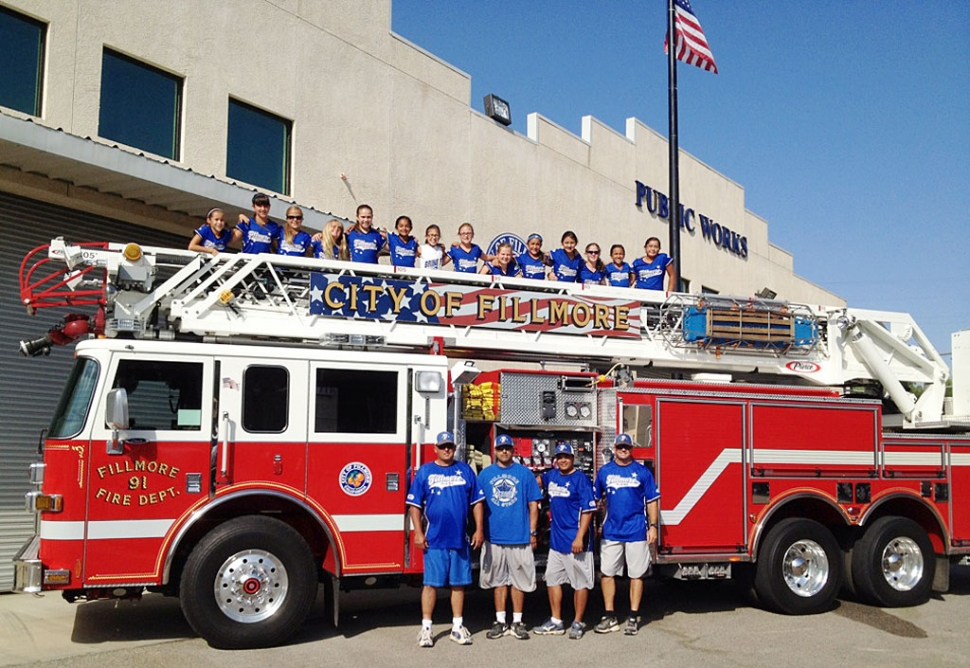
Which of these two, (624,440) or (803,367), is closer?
(624,440)

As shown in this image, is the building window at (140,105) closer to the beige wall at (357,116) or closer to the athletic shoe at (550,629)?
the beige wall at (357,116)

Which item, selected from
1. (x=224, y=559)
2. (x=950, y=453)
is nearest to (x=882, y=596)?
(x=950, y=453)

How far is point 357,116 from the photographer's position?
1447cm

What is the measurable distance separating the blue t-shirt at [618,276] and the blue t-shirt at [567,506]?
378 centimetres

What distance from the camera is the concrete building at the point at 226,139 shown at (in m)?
10.3

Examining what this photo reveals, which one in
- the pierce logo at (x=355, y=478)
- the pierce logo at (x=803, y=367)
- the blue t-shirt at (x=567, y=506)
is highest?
the pierce logo at (x=803, y=367)

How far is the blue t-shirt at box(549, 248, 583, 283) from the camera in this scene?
11.2 metres

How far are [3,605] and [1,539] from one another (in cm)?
97

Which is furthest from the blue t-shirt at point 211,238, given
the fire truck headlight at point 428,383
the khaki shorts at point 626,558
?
the khaki shorts at point 626,558

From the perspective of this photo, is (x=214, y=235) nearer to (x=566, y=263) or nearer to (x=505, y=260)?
(x=505, y=260)

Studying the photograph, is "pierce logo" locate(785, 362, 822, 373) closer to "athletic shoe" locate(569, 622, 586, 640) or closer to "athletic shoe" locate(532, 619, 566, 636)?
"athletic shoe" locate(569, 622, 586, 640)

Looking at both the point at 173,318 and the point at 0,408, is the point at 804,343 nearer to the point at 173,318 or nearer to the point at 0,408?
the point at 173,318

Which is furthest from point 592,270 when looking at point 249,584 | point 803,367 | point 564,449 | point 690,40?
point 690,40

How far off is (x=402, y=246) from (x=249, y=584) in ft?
14.1
